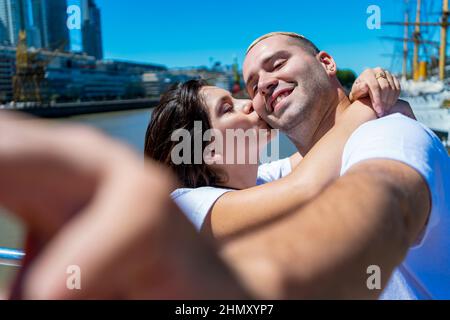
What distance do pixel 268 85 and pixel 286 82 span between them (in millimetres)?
62

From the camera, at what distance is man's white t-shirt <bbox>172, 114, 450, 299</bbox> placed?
651 millimetres

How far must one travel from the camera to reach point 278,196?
92 centimetres

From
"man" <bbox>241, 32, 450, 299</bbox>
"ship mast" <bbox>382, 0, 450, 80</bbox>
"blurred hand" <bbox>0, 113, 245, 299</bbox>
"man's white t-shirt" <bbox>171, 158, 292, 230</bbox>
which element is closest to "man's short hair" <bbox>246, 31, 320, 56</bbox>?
"man" <bbox>241, 32, 450, 299</bbox>

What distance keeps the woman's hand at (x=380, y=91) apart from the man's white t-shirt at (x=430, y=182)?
0.71 feet

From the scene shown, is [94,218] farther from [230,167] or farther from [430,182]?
[230,167]

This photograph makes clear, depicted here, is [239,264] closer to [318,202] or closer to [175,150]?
[318,202]

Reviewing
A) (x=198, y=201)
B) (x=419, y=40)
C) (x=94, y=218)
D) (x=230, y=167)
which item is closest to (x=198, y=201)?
(x=198, y=201)

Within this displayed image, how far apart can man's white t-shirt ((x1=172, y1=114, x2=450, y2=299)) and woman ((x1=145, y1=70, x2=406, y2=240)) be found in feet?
0.35

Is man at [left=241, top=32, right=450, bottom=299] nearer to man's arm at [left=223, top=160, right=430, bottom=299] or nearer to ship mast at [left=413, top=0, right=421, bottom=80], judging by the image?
man's arm at [left=223, top=160, right=430, bottom=299]

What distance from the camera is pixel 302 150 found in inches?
59.6

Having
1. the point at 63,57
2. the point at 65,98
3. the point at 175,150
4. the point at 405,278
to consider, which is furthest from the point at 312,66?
the point at 63,57

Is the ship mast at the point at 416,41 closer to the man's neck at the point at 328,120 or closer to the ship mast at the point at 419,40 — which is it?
the ship mast at the point at 419,40

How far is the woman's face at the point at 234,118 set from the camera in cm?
142
